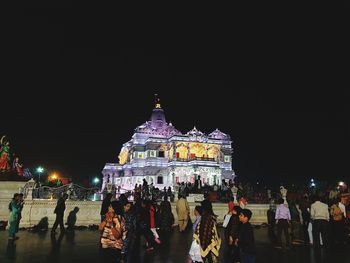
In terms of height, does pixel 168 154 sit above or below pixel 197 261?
above

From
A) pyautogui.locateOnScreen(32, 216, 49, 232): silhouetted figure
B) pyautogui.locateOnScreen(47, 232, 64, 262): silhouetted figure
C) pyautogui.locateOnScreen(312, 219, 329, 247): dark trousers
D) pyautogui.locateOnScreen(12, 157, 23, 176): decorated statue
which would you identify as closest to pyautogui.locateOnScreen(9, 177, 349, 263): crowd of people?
pyautogui.locateOnScreen(312, 219, 329, 247): dark trousers

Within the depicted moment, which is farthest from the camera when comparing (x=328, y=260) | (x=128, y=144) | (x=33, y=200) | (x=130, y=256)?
(x=128, y=144)

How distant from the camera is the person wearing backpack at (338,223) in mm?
12141

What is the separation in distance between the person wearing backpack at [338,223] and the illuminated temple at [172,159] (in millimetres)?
44993

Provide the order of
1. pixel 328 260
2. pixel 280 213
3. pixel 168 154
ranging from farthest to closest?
pixel 168 154
pixel 280 213
pixel 328 260

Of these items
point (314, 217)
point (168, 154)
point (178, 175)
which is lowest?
point (314, 217)

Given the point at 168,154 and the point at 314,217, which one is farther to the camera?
the point at 168,154

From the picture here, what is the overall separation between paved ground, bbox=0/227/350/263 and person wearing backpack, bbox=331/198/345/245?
0.65m

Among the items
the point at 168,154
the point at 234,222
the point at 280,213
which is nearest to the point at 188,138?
the point at 168,154

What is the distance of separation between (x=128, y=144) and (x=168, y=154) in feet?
34.0

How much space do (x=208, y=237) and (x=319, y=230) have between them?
688cm

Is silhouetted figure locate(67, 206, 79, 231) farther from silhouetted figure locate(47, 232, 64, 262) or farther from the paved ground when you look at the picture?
the paved ground

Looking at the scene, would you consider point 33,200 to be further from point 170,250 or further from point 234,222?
point 234,222

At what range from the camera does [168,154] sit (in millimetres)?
63094
